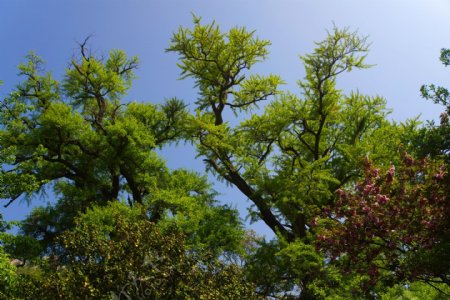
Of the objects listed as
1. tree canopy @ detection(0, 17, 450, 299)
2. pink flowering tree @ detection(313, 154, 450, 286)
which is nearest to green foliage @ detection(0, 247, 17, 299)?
tree canopy @ detection(0, 17, 450, 299)

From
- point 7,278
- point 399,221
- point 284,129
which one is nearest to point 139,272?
point 399,221

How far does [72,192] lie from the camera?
2309 cm

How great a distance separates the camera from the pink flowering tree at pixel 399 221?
9.82 metres

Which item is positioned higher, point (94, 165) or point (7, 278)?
point (94, 165)

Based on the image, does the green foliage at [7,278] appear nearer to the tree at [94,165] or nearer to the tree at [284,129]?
Answer: the tree at [94,165]

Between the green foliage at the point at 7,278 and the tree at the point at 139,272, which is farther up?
the green foliage at the point at 7,278

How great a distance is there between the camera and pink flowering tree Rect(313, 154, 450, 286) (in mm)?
9820

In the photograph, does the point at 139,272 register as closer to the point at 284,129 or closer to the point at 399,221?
the point at 399,221

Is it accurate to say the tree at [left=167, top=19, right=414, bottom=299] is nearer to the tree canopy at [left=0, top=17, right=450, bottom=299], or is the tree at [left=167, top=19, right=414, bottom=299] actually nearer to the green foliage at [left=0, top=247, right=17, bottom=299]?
the tree canopy at [left=0, top=17, right=450, bottom=299]

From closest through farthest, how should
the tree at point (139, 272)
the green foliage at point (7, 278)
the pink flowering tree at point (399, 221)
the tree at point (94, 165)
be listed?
the tree at point (139, 272), the pink flowering tree at point (399, 221), the green foliage at point (7, 278), the tree at point (94, 165)

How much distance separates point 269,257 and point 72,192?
11.0m

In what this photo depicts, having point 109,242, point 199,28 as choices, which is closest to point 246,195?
point 199,28

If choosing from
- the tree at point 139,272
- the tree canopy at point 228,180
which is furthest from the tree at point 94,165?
the tree at point 139,272

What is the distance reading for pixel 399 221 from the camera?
34.0 ft
